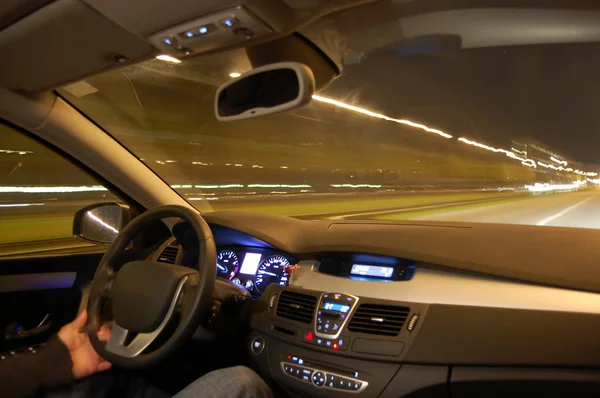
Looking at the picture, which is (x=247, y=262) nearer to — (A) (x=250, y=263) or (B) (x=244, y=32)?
(A) (x=250, y=263)

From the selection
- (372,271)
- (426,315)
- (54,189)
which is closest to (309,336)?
(372,271)

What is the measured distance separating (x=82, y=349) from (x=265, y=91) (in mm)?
1598

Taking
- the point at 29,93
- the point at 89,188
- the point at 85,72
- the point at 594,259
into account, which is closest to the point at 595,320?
the point at 594,259

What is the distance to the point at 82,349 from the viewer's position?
2645 millimetres

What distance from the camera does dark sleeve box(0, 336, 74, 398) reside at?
2291 mm

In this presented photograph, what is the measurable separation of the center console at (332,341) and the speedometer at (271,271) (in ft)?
0.80

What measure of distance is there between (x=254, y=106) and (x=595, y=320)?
1.91 m

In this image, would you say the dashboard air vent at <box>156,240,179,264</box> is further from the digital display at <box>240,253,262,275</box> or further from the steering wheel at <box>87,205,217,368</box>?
the steering wheel at <box>87,205,217,368</box>

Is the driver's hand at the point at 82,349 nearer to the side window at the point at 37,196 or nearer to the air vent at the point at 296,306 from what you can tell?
the air vent at the point at 296,306

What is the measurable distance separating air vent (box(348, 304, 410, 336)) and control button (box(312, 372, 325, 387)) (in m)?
0.28

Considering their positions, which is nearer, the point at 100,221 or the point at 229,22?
the point at 229,22

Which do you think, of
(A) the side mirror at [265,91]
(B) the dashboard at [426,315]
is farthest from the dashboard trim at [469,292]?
(A) the side mirror at [265,91]

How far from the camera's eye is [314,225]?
3633mm

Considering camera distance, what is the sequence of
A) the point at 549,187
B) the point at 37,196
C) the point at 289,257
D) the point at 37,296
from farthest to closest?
the point at 37,196 → the point at 549,187 → the point at 37,296 → the point at 289,257
